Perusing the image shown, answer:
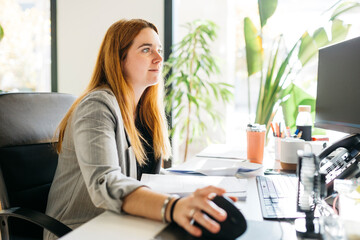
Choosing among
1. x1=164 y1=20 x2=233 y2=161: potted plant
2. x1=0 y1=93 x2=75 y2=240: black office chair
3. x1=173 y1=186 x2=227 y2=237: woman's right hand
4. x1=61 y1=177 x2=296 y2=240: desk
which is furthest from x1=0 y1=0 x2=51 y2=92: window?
x1=173 y1=186 x2=227 y2=237: woman's right hand

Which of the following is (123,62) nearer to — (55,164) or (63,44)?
(55,164)

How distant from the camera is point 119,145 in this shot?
1.03m

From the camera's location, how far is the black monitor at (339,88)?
105 centimetres

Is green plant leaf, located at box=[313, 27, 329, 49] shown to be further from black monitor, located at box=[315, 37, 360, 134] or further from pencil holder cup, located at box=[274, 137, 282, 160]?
pencil holder cup, located at box=[274, 137, 282, 160]

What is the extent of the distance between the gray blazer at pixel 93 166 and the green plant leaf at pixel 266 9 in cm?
131

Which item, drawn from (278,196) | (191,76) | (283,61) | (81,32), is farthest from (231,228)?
(81,32)

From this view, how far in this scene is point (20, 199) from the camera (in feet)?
3.50

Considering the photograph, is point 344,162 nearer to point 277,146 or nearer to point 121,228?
point 277,146

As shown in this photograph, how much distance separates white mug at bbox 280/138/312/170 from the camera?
1.28 m

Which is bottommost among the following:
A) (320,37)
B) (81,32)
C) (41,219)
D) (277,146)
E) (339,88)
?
(41,219)

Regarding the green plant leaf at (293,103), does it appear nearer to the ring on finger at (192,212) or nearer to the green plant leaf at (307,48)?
the green plant leaf at (307,48)

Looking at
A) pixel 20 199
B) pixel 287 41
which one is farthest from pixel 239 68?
pixel 20 199

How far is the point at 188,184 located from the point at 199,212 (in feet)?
1.14

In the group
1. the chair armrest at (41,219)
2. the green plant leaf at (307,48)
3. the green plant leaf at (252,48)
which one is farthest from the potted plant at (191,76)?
the chair armrest at (41,219)
